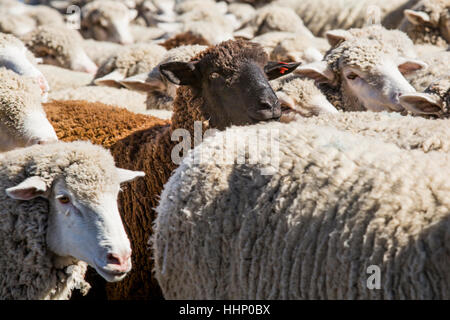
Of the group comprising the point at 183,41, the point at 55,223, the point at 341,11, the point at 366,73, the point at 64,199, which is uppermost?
the point at 341,11

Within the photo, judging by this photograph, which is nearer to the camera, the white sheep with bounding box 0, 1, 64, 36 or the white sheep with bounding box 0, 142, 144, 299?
the white sheep with bounding box 0, 142, 144, 299

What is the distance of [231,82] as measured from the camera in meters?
3.63

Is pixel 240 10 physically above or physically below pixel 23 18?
above

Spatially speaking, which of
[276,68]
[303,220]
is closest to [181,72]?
[276,68]

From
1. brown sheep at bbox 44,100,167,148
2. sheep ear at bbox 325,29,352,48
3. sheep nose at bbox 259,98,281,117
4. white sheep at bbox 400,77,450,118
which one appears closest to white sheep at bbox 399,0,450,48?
sheep ear at bbox 325,29,352,48

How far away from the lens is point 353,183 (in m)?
2.45

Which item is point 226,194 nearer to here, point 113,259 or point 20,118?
point 113,259

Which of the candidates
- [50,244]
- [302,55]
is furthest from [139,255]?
[302,55]

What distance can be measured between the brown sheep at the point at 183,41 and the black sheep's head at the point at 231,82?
286cm

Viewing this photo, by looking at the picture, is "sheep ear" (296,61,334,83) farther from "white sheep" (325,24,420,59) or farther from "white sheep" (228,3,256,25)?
"white sheep" (228,3,256,25)

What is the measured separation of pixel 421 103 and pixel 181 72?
139cm

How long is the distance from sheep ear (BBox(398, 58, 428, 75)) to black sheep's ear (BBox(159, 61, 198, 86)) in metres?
1.64

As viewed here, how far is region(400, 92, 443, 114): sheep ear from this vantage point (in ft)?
12.6
